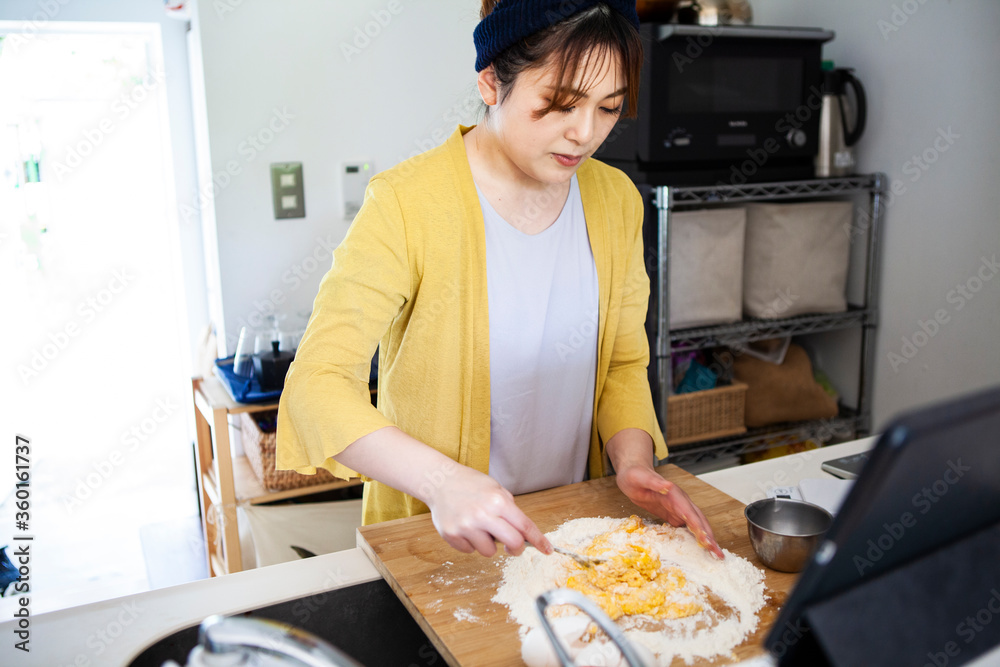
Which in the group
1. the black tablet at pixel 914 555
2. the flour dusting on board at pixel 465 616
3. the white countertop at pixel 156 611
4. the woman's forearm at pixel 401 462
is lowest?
the white countertop at pixel 156 611

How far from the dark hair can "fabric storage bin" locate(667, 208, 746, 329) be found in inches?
42.0

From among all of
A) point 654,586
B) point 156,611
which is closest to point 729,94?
point 654,586

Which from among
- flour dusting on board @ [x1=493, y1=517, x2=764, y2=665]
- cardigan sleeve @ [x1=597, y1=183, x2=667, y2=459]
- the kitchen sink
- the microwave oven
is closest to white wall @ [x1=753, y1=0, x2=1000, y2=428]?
the microwave oven

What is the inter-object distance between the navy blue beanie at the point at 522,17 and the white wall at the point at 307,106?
57.8 inches

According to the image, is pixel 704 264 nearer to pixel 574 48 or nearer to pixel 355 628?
pixel 574 48

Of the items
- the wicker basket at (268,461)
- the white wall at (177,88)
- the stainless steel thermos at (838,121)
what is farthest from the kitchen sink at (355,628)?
the white wall at (177,88)

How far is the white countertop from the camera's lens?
820mm

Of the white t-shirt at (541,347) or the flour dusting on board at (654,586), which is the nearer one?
the flour dusting on board at (654,586)

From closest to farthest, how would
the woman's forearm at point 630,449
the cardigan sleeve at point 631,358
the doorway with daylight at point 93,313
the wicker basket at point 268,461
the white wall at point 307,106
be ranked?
the woman's forearm at point 630,449, the cardigan sleeve at point 631,358, the wicker basket at point 268,461, the white wall at point 307,106, the doorway with daylight at point 93,313

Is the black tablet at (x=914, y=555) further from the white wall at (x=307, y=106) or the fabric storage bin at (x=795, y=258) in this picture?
the white wall at (x=307, y=106)

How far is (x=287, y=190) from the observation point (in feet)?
7.89

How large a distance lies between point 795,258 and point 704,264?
275 millimetres

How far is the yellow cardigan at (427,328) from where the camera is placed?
961mm

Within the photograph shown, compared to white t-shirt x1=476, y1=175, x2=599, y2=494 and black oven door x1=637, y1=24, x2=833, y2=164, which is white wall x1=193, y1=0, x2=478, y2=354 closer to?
black oven door x1=637, y1=24, x2=833, y2=164
